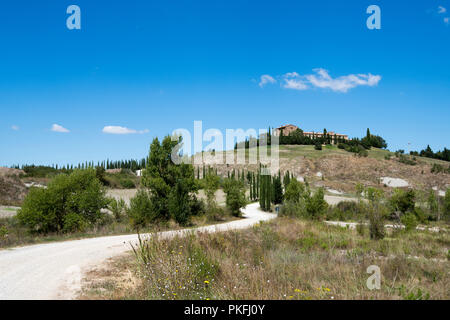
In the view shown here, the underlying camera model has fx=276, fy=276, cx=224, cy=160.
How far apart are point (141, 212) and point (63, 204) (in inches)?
165

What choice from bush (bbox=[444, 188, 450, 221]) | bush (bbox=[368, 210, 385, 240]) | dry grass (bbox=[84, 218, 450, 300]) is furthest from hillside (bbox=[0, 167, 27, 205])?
bush (bbox=[444, 188, 450, 221])

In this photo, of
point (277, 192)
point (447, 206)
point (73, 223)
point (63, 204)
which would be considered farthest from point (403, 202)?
point (63, 204)

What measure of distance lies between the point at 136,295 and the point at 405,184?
60.5 meters

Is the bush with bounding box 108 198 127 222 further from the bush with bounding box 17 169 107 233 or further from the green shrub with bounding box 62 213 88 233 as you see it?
the green shrub with bounding box 62 213 88 233

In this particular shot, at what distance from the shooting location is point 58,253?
8461 mm

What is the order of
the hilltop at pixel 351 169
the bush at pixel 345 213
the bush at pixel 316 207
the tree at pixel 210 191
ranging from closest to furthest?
the bush at pixel 316 207 < the tree at pixel 210 191 < the bush at pixel 345 213 < the hilltop at pixel 351 169

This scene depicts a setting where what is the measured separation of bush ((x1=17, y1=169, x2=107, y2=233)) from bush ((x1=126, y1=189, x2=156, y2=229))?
1.93m

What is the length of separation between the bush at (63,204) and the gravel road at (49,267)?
5518mm

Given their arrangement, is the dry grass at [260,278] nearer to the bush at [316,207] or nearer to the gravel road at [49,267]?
the gravel road at [49,267]

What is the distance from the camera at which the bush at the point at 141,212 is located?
15.9m

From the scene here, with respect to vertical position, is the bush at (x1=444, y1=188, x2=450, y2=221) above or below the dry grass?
below

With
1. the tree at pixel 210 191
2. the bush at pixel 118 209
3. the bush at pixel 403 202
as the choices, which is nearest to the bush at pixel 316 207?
the tree at pixel 210 191

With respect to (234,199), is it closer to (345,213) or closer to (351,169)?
(345,213)

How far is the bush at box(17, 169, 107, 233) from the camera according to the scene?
14250 millimetres
